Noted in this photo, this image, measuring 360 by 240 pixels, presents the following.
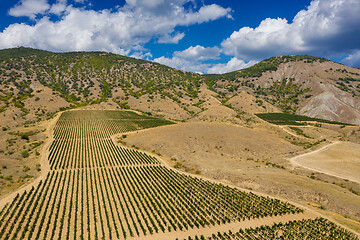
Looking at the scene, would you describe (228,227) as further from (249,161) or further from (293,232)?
(249,161)

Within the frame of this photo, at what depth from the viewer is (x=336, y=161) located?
74250 millimetres

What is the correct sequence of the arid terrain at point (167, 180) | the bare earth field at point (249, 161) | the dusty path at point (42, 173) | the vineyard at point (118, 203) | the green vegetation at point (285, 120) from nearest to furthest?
the vineyard at point (118, 203) → the arid terrain at point (167, 180) → the dusty path at point (42, 173) → the bare earth field at point (249, 161) → the green vegetation at point (285, 120)

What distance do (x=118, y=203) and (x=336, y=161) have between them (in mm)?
75869

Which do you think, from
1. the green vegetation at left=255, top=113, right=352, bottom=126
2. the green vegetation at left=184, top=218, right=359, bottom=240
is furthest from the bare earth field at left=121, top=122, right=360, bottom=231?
the green vegetation at left=255, top=113, right=352, bottom=126

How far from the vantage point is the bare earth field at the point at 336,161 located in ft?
210

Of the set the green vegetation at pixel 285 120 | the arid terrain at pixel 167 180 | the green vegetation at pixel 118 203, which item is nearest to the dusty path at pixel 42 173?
the arid terrain at pixel 167 180

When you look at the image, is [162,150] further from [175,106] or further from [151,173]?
[175,106]

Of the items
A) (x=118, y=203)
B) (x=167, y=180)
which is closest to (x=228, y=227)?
(x=118, y=203)

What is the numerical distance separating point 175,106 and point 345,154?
123 m

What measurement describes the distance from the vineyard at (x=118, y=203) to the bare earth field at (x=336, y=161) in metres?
32.8

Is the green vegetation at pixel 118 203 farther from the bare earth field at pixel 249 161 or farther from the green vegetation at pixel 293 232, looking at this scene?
the bare earth field at pixel 249 161

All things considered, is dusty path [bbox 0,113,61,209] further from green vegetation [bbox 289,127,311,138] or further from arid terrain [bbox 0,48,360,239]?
green vegetation [bbox 289,127,311,138]

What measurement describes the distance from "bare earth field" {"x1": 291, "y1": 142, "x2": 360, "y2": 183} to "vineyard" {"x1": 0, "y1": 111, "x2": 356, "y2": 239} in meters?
32.8

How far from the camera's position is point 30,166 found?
57.9 metres
